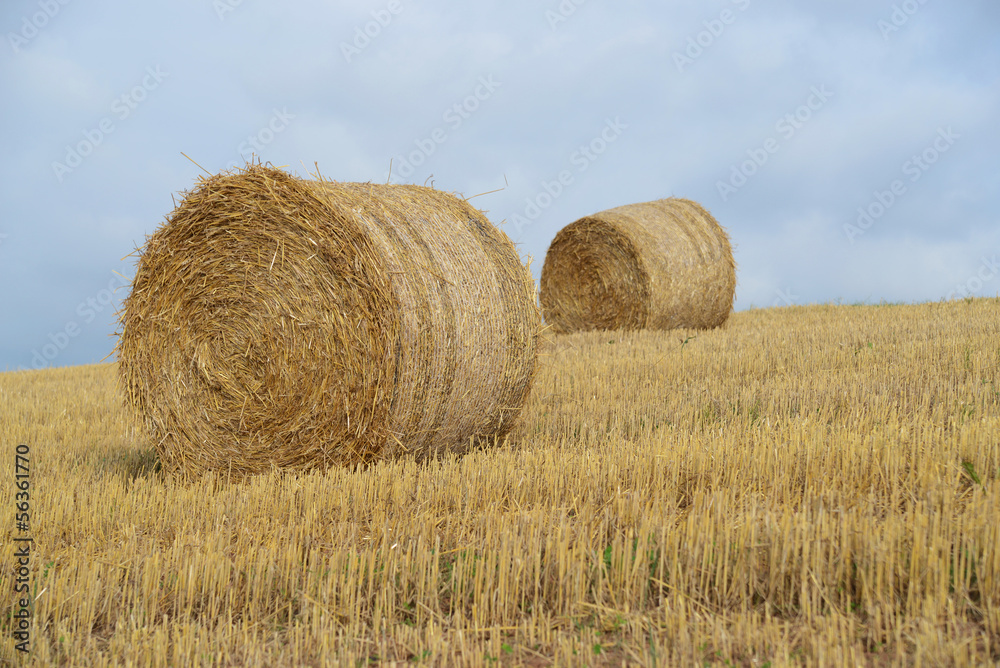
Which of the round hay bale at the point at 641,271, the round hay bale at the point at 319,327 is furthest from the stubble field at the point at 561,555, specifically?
the round hay bale at the point at 641,271

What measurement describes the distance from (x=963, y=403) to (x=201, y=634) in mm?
5951

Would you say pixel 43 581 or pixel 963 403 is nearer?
pixel 43 581

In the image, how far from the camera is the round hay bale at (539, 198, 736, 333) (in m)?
13.4

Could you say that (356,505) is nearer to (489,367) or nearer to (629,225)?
(489,367)

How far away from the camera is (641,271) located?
13.3 m

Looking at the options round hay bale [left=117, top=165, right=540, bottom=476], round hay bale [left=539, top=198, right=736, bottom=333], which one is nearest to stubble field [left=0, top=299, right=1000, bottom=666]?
round hay bale [left=117, top=165, right=540, bottom=476]

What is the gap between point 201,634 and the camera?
3.18m

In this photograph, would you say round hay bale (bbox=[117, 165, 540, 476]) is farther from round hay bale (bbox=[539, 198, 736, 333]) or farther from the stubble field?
round hay bale (bbox=[539, 198, 736, 333])

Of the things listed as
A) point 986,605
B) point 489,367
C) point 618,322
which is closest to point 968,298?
point 618,322

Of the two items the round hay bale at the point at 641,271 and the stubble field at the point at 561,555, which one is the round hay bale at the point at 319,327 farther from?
the round hay bale at the point at 641,271

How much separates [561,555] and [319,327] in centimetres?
280

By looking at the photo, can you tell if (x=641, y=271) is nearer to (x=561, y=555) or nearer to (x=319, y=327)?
(x=319, y=327)

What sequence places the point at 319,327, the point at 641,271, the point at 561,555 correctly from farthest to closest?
1. the point at 641,271
2. the point at 319,327
3. the point at 561,555

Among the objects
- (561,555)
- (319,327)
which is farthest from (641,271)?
(561,555)
